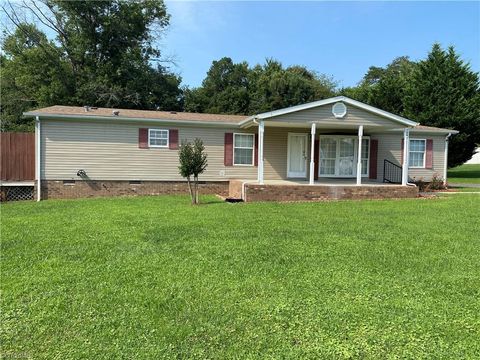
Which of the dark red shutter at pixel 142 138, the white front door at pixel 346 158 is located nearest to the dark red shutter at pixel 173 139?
the dark red shutter at pixel 142 138

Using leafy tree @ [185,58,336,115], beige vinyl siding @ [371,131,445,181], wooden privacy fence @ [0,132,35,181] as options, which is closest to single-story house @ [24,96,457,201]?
beige vinyl siding @ [371,131,445,181]

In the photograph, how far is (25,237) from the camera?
6469mm

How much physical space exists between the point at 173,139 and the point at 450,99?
679 inches

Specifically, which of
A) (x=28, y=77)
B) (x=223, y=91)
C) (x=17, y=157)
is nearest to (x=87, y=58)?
(x=28, y=77)

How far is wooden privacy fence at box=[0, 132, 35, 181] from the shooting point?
12961mm

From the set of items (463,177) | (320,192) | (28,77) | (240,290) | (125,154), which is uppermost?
(28,77)

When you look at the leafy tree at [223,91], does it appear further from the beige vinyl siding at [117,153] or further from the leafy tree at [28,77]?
the beige vinyl siding at [117,153]

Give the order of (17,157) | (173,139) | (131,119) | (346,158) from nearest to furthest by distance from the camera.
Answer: (17,157)
(131,119)
(173,139)
(346,158)

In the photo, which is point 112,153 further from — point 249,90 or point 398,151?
point 249,90

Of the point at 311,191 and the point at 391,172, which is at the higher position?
the point at 391,172

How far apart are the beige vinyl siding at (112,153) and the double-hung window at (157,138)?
166 millimetres

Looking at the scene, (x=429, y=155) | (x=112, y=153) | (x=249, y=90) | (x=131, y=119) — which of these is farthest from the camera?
(x=249, y=90)

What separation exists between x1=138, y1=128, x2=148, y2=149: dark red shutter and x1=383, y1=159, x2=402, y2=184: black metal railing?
32.5 ft

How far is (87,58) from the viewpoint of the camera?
88.3 ft
